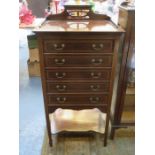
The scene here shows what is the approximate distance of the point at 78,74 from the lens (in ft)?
4.12

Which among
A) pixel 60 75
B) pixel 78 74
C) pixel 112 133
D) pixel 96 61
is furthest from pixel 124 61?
pixel 112 133

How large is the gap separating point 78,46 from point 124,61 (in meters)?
0.38

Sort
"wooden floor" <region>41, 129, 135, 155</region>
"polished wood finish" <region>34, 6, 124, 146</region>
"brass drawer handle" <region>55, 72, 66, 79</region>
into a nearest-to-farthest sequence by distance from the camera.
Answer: "polished wood finish" <region>34, 6, 124, 146</region> < "brass drawer handle" <region>55, 72, 66, 79</region> < "wooden floor" <region>41, 129, 135, 155</region>

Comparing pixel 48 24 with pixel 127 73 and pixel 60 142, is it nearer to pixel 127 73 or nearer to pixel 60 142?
pixel 127 73

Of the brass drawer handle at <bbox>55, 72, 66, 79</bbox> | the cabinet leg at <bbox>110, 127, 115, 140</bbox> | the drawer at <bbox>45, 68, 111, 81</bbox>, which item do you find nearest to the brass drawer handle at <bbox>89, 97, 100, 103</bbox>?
the drawer at <bbox>45, 68, 111, 81</bbox>

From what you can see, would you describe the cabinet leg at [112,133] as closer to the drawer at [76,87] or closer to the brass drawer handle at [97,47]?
the drawer at [76,87]

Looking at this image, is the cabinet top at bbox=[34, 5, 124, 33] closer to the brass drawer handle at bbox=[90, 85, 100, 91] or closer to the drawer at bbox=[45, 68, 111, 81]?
the drawer at bbox=[45, 68, 111, 81]

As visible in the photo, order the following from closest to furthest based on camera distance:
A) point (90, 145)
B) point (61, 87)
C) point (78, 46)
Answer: point (78, 46)
point (61, 87)
point (90, 145)

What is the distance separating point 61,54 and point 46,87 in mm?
261

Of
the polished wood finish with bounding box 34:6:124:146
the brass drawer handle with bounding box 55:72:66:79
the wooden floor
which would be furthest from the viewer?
the wooden floor

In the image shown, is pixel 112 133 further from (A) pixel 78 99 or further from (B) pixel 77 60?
(B) pixel 77 60

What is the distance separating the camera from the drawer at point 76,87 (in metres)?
1.29

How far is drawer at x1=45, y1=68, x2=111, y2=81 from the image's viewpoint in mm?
1240
